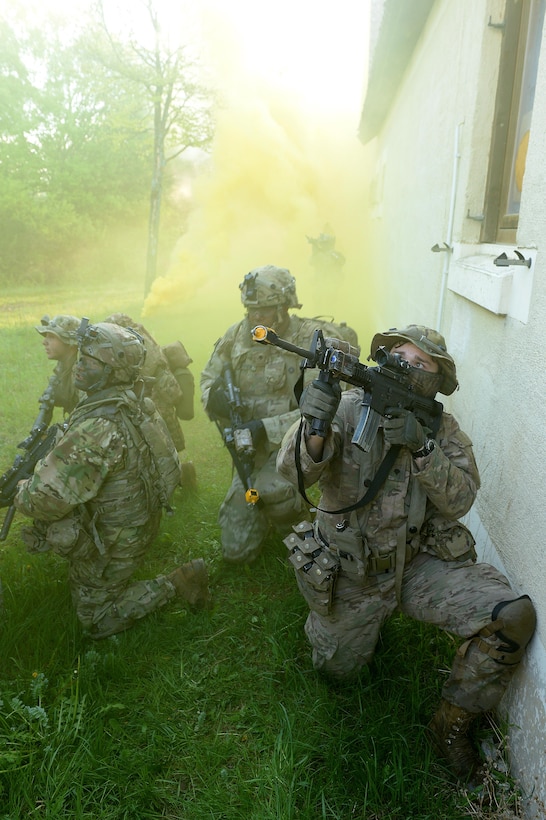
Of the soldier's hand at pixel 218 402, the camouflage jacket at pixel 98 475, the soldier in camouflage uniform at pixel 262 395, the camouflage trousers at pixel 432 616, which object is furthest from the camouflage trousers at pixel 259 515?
the camouflage trousers at pixel 432 616

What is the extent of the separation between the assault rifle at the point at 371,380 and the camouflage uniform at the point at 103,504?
1.35 metres

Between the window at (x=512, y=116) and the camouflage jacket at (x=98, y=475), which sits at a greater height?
the window at (x=512, y=116)

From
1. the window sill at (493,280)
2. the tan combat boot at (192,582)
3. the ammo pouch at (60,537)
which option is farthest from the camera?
the tan combat boot at (192,582)

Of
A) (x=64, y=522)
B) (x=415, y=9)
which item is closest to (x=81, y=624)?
(x=64, y=522)

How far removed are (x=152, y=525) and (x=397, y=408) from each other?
6.37 ft

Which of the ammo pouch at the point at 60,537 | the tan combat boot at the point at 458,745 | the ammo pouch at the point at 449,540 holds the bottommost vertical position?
the tan combat boot at the point at 458,745

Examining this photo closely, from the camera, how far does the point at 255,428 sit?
4195 mm

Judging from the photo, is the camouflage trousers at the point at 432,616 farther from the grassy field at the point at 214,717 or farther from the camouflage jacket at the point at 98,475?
the camouflage jacket at the point at 98,475

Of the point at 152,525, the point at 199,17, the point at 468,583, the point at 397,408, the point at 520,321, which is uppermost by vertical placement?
the point at 199,17

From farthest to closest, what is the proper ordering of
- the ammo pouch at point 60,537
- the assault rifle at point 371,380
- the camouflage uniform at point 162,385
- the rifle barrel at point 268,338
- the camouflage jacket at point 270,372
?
1. the camouflage uniform at point 162,385
2. the camouflage jacket at point 270,372
3. the ammo pouch at point 60,537
4. the assault rifle at point 371,380
5. the rifle barrel at point 268,338

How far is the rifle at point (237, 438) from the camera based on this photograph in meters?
4.08

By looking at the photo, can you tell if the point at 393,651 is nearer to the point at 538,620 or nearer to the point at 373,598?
the point at 373,598

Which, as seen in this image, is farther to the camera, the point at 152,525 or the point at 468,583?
the point at 152,525

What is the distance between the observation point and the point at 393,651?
2.96 meters
